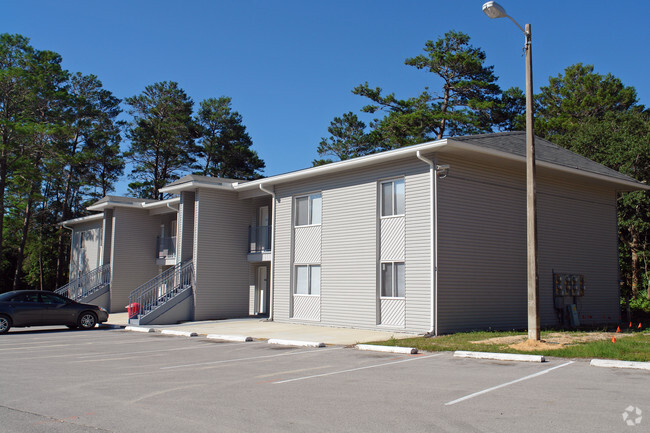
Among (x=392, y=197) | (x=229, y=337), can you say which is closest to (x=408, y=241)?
(x=392, y=197)

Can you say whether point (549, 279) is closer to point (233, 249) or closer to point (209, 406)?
point (233, 249)

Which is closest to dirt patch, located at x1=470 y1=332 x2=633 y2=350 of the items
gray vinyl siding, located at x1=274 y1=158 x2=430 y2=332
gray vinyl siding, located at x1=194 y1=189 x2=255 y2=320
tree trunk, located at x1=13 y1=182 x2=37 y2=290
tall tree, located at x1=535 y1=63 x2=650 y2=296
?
gray vinyl siding, located at x1=274 y1=158 x2=430 y2=332

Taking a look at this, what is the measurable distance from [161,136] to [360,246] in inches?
1354

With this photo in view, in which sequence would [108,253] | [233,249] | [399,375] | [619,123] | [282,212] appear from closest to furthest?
[399,375], [282,212], [233,249], [108,253], [619,123]

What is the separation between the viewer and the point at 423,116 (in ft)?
123

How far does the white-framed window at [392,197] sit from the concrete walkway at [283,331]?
3.86 metres

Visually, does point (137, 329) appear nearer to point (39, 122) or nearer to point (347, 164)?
point (347, 164)

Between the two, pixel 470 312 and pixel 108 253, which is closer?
pixel 470 312

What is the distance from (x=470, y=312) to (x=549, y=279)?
167 inches

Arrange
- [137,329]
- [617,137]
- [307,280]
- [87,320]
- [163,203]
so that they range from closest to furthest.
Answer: [137,329]
[87,320]
[307,280]
[163,203]
[617,137]

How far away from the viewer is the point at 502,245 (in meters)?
18.2

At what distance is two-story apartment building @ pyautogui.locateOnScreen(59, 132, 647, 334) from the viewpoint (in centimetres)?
1684

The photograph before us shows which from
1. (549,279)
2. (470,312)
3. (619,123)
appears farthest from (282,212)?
(619,123)

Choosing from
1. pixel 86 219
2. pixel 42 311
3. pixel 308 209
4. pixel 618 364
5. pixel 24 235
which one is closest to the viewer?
pixel 618 364
